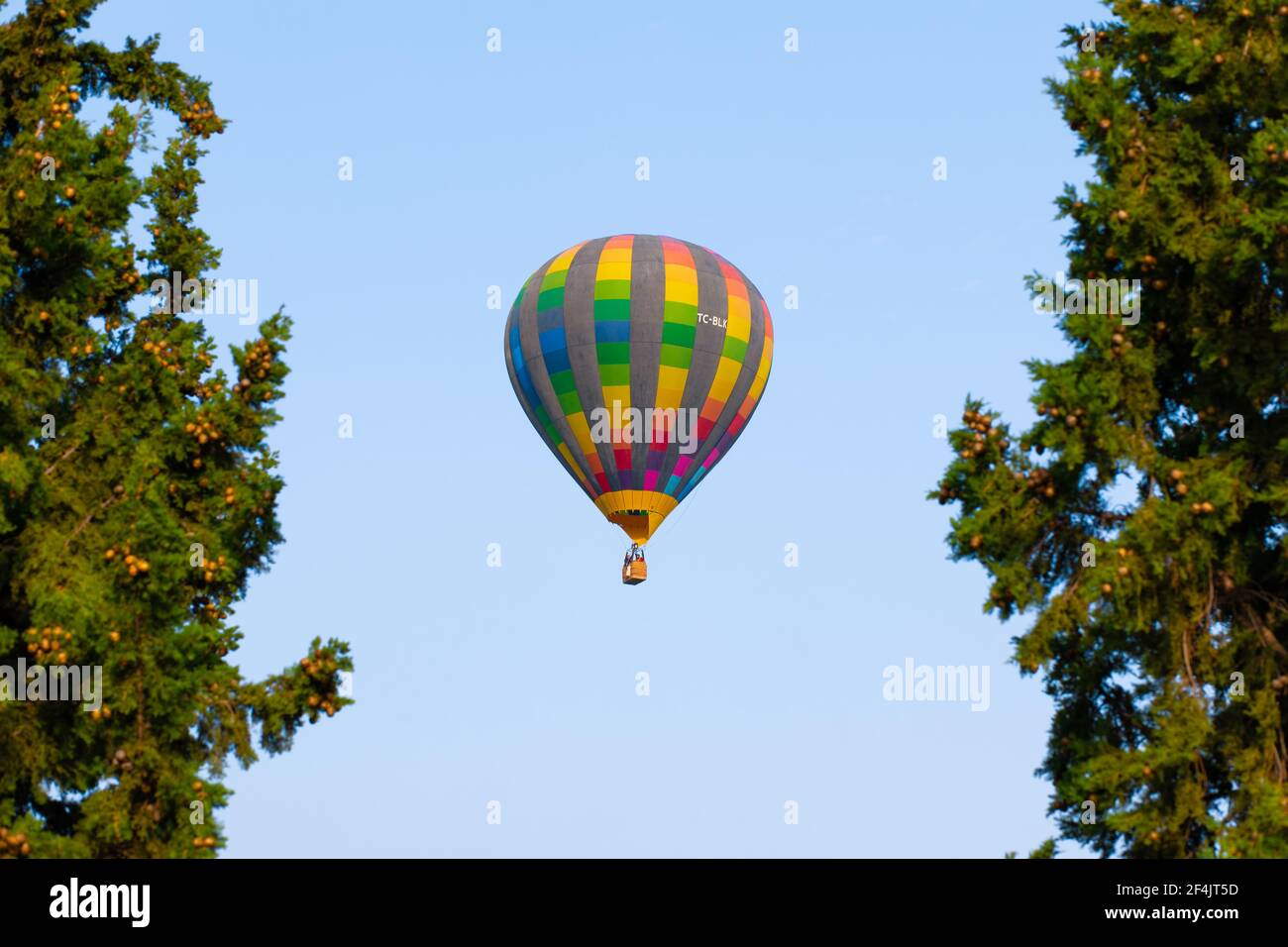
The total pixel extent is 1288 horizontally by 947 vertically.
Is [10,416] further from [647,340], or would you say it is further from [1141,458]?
[647,340]

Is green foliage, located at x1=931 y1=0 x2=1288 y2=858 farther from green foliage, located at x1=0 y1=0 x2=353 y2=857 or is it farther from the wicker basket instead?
the wicker basket

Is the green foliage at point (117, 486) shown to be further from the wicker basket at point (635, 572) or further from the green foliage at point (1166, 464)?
the wicker basket at point (635, 572)

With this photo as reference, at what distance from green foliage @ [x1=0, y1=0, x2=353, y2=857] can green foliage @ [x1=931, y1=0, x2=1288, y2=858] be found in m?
8.66

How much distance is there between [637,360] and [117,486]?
26.4 metres

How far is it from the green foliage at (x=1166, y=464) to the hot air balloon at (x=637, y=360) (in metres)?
25.7

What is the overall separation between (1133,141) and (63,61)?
46.9 ft

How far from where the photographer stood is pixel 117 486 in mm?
26359

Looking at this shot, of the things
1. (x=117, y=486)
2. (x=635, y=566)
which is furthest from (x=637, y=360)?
(x=117, y=486)

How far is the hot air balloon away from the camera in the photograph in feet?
170

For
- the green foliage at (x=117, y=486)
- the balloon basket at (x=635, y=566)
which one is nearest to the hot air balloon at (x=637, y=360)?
the balloon basket at (x=635, y=566)

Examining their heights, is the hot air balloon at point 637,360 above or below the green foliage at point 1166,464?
above

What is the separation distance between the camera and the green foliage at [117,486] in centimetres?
2458
